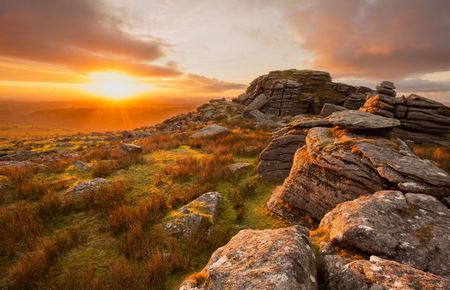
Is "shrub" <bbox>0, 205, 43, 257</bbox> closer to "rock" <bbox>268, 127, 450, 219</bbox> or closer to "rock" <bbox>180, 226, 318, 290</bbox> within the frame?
"rock" <bbox>180, 226, 318, 290</bbox>

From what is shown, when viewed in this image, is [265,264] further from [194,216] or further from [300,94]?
[300,94]

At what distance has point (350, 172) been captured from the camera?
8.02 m

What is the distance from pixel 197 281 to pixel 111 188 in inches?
290

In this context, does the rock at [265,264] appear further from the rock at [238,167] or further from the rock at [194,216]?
the rock at [238,167]

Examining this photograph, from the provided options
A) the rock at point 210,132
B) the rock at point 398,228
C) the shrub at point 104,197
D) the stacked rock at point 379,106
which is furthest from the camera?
the rock at point 210,132

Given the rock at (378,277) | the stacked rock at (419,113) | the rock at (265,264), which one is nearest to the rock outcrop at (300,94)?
the stacked rock at (419,113)

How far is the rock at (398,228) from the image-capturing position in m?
4.78

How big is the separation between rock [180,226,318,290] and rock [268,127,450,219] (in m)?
3.92

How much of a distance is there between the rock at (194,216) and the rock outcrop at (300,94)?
98.7 feet

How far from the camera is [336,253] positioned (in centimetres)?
504

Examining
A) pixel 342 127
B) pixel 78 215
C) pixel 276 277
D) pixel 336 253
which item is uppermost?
pixel 342 127

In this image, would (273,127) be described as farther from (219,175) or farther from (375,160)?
(375,160)

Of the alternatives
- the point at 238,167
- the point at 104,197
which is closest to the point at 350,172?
the point at 238,167

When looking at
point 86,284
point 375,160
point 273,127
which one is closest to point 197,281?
point 86,284
